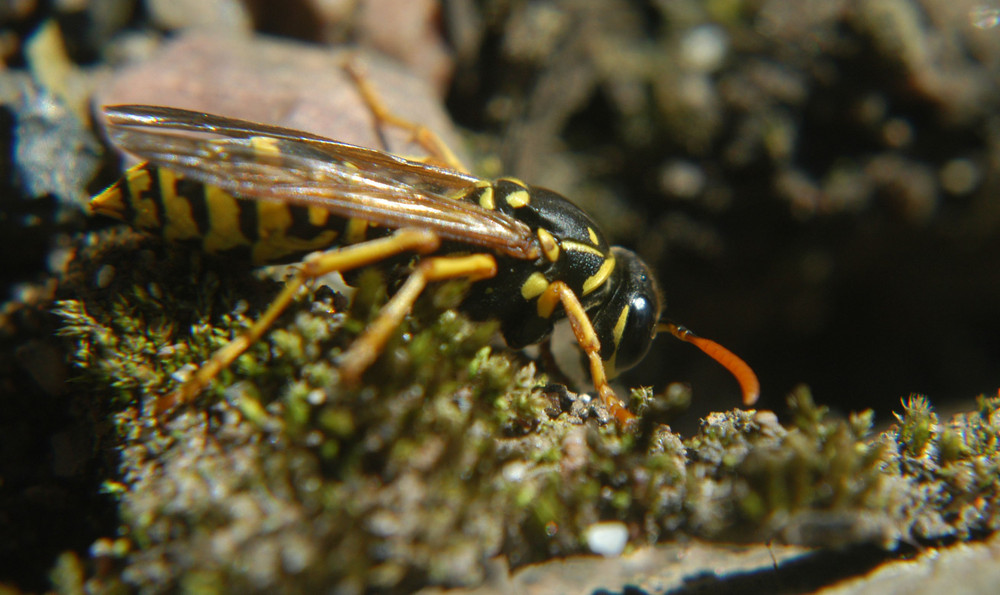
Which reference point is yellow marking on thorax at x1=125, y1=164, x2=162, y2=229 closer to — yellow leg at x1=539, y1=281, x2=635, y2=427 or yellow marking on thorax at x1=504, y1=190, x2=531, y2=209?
yellow marking on thorax at x1=504, y1=190, x2=531, y2=209

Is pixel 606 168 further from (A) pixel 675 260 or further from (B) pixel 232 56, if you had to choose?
(B) pixel 232 56

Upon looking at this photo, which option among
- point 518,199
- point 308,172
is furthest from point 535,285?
point 308,172

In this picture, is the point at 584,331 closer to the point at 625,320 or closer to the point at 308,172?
the point at 625,320

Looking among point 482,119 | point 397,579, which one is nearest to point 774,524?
point 397,579

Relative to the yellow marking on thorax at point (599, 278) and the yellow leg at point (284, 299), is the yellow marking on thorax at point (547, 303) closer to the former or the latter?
the yellow marking on thorax at point (599, 278)

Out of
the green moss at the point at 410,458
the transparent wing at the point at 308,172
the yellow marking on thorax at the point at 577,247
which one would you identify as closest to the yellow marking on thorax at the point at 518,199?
the transparent wing at the point at 308,172

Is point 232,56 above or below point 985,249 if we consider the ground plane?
below

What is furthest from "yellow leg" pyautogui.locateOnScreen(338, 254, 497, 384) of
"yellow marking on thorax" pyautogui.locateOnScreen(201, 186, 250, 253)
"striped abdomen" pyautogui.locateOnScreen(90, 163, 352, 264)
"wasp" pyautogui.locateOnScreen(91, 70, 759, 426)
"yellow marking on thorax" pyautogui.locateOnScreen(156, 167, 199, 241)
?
"yellow marking on thorax" pyautogui.locateOnScreen(156, 167, 199, 241)
